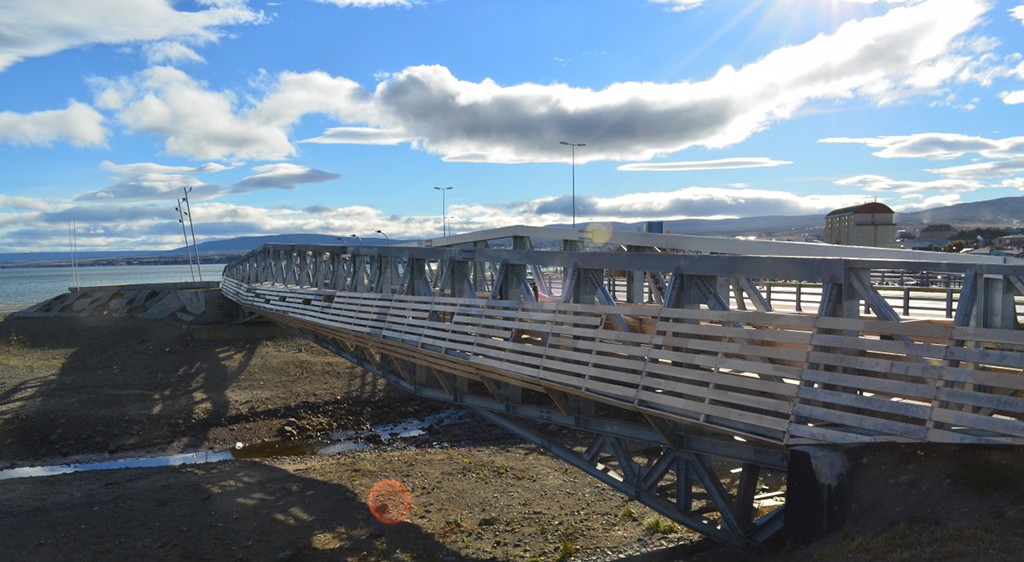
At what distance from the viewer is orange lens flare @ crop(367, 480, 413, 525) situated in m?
15.5

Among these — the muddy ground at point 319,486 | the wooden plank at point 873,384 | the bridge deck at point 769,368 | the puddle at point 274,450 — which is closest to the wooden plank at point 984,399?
the bridge deck at point 769,368

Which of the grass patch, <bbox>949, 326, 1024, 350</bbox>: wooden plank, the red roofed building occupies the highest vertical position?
the red roofed building

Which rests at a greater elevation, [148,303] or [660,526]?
[148,303]

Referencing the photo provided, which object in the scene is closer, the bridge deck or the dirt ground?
the bridge deck

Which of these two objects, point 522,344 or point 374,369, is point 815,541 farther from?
point 374,369

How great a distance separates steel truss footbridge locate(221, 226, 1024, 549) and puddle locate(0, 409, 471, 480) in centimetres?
706

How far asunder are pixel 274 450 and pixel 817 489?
64.0 ft

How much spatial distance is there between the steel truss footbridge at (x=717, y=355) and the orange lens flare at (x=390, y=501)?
7.91ft

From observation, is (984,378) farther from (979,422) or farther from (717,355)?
(717,355)

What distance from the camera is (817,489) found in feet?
25.1

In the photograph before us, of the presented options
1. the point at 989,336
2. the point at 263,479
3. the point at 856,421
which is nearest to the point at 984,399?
the point at 989,336

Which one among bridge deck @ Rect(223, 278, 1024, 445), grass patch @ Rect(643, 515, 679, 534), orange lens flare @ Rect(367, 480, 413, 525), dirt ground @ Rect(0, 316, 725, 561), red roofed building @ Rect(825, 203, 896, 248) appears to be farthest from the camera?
red roofed building @ Rect(825, 203, 896, 248)

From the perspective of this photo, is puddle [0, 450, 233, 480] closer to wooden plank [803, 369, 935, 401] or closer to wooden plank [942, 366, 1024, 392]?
wooden plank [803, 369, 935, 401]

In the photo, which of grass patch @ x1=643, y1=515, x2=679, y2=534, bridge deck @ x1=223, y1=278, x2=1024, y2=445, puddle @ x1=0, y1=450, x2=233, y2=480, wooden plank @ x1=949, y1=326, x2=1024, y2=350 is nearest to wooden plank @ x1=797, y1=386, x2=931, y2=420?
bridge deck @ x1=223, y1=278, x2=1024, y2=445
